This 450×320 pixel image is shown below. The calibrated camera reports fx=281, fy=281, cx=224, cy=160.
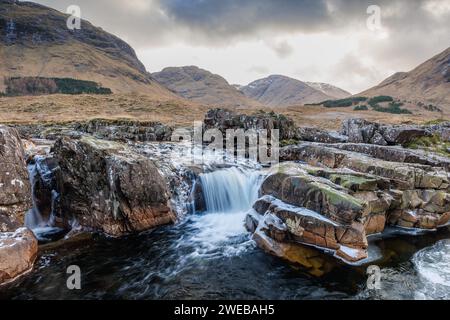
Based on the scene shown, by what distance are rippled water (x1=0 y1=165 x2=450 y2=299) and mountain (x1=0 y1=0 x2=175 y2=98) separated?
12884 centimetres

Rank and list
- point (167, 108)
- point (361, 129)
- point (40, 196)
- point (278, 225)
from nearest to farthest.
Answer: point (278, 225), point (40, 196), point (361, 129), point (167, 108)

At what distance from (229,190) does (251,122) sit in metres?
11.5

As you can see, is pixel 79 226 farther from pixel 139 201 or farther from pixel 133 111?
pixel 133 111

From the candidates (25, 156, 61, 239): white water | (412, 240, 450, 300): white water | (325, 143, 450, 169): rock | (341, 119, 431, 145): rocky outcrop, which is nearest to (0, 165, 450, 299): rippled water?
(412, 240, 450, 300): white water

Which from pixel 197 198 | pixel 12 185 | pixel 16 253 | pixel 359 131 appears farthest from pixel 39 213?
pixel 359 131

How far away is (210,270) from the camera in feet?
34.2

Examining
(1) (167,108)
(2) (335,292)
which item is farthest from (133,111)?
(2) (335,292)

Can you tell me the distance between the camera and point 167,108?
8038cm

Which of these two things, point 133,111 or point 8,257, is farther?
point 133,111

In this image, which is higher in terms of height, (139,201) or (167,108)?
(167,108)

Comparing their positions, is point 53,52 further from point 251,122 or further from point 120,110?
point 251,122

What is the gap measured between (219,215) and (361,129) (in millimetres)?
17273

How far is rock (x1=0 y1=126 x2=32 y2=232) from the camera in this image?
10586 mm

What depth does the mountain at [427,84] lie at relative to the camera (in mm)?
132750
